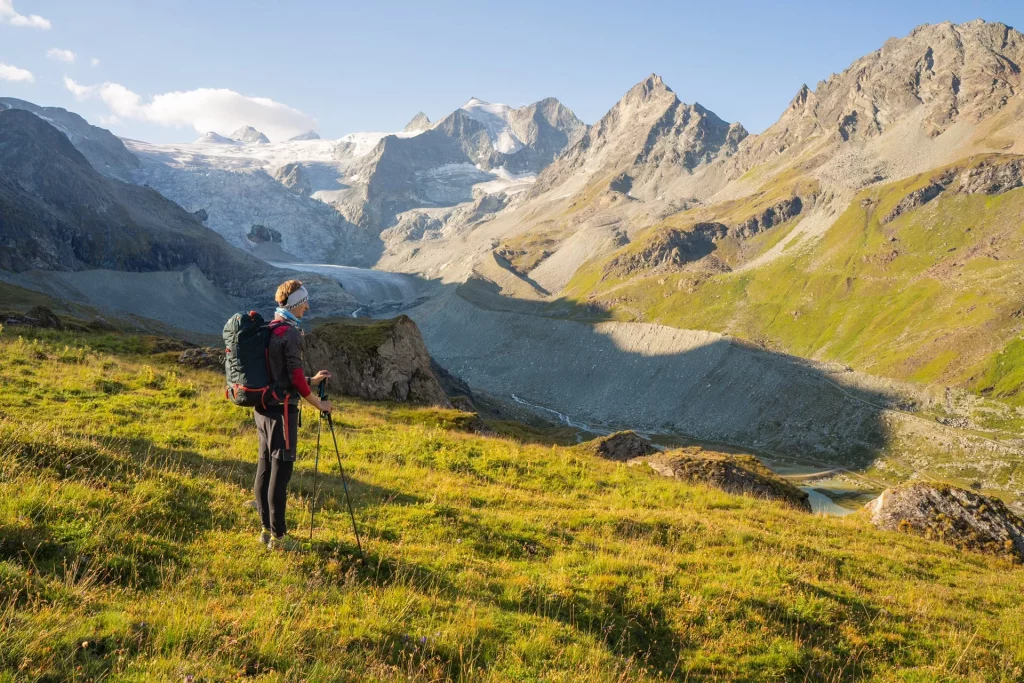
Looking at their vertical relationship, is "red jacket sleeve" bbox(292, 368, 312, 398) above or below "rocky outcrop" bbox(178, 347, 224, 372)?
above

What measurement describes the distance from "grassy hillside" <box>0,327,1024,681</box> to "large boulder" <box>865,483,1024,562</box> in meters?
2.17

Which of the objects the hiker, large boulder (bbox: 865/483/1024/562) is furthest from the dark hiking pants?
large boulder (bbox: 865/483/1024/562)

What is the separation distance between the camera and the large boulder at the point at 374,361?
129ft

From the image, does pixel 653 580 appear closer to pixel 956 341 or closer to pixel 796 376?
pixel 796 376

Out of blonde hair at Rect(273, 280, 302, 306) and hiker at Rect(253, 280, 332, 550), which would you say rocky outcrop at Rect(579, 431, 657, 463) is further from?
blonde hair at Rect(273, 280, 302, 306)

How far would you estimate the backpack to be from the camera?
9.72 meters

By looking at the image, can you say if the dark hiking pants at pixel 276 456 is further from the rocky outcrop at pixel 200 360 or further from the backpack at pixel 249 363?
the rocky outcrop at pixel 200 360

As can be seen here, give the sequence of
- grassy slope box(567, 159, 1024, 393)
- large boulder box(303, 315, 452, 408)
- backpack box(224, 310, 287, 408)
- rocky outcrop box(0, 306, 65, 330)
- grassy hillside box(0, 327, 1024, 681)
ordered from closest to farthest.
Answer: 1. grassy hillside box(0, 327, 1024, 681)
2. backpack box(224, 310, 287, 408)
3. rocky outcrop box(0, 306, 65, 330)
4. large boulder box(303, 315, 452, 408)
5. grassy slope box(567, 159, 1024, 393)

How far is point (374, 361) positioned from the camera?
4038cm

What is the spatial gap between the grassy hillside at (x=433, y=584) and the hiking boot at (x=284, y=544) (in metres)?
0.30

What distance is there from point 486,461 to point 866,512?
565 inches

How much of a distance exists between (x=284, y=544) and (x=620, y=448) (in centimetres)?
2317

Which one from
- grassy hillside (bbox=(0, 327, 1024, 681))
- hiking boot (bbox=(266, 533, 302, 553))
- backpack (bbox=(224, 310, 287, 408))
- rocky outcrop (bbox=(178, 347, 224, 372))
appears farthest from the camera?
rocky outcrop (bbox=(178, 347, 224, 372))

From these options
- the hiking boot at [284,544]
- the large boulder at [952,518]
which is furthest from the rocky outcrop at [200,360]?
the large boulder at [952,518]
